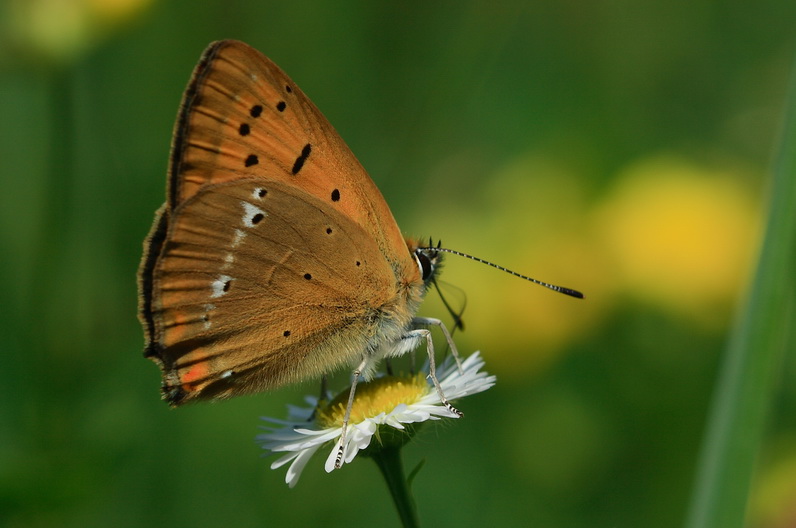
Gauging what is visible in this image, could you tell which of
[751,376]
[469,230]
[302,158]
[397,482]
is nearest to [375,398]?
[397,482]

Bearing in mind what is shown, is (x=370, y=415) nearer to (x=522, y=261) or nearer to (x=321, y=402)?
(x=321, y=402)

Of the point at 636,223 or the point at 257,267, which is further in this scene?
the point at 636,223

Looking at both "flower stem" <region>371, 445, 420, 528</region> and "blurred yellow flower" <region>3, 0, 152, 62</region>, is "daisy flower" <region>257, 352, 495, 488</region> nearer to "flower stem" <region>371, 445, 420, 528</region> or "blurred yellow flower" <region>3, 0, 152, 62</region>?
"flower stem" <region>371, 445, 420, 528</region>

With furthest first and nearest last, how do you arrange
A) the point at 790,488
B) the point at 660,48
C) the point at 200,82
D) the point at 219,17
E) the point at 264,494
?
the point at 660,48 < the point at 219,17 < the point at 264,494 < the point at 790,488 < the point at 200,82

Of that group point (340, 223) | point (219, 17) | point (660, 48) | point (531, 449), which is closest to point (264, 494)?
point (531, 449)

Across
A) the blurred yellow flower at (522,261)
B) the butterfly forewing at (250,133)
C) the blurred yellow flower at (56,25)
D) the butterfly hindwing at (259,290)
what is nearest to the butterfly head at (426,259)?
the butterfly hindwing at (259,290)

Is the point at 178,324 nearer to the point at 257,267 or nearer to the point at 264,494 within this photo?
the point at 257,267
